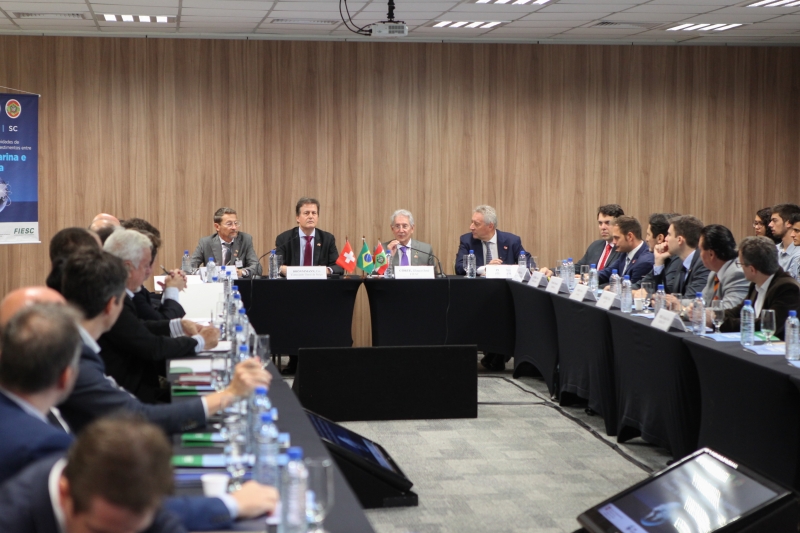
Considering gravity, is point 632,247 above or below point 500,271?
above

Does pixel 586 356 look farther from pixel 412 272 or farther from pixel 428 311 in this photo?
pixel 412 272

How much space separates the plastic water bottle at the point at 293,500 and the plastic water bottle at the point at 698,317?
329 cm

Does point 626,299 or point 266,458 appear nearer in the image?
point 266,458

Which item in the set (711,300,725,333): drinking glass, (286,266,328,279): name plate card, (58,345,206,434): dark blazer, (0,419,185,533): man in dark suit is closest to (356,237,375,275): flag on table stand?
(286,266,328,279): name plate card

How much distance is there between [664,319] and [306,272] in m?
3.52

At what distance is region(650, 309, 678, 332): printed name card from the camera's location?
4.76 metres

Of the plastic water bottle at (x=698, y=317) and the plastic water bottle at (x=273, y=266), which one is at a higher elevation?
the plastic water bottle at (x=273, y=266)

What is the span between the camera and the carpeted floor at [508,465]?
4.16 metres

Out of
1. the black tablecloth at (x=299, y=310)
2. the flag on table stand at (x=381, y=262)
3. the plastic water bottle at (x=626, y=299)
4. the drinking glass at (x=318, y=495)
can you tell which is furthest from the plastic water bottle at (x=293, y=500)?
the flag on table stand at (x=381, y=262)

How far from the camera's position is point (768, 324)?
4.41 meters

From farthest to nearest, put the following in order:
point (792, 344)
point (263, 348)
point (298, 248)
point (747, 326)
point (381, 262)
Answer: point (298, 248), point (381, 262), point (747, 326), point (792, 344), point (263, 348)

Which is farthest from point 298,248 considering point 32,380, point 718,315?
point 32,380

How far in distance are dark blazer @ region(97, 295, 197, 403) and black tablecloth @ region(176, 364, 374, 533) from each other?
1.44ft

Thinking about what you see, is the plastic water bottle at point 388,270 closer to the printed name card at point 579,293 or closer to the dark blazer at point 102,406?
the printed name card at point 579,293
